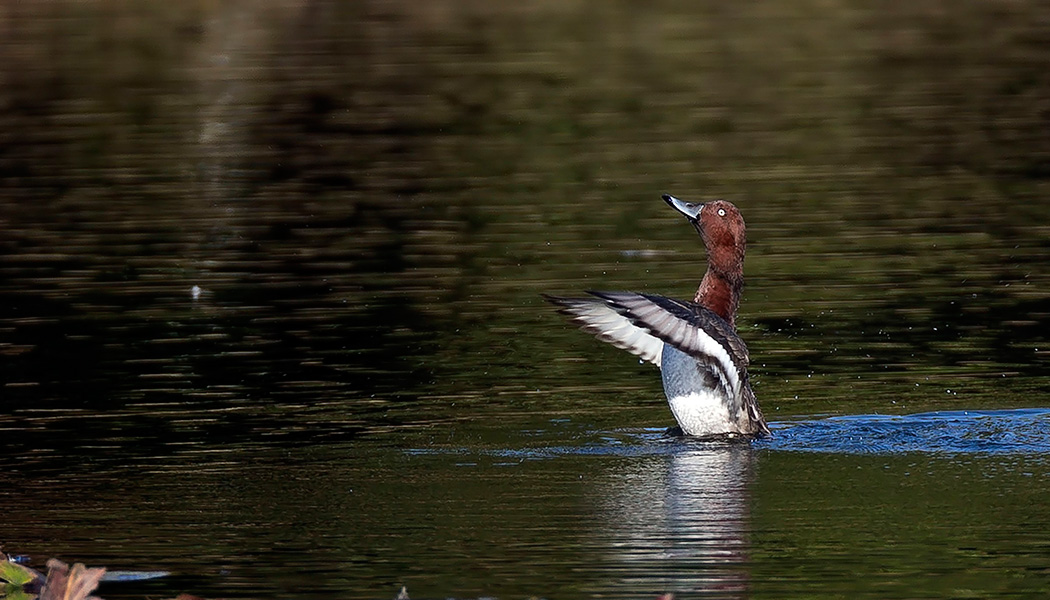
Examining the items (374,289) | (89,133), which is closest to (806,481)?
(374,289)

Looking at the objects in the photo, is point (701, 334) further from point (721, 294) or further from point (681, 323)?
point (721, 294)

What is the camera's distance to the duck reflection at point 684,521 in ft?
26.0

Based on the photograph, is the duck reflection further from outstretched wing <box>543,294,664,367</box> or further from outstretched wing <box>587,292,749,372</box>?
outstretched wing <box>543,294,664,367</box>

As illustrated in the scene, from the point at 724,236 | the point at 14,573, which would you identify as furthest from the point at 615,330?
the point at 14,573

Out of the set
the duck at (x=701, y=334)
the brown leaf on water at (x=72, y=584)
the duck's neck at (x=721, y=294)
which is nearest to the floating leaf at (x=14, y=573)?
the brown leaf on water at (x=72, y=584)

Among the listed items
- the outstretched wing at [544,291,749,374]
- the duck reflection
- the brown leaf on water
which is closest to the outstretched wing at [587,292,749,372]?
the outstretched wing at [544,291,749,374]

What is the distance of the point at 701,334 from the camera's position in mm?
10445

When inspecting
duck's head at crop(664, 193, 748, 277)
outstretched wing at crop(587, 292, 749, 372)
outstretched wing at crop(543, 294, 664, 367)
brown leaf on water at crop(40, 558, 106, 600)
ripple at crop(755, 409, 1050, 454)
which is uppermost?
duck's head at crop(664, 193, 748, 277)

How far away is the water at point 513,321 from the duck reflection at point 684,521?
26 millimetres

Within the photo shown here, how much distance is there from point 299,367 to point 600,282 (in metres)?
3.38

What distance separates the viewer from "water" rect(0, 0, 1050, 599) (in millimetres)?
8672

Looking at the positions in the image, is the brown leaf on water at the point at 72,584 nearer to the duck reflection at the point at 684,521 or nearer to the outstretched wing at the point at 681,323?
the duck reflection at the point at 684,521

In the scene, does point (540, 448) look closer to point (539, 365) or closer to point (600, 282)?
point (539, 365)

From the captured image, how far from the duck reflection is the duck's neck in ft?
2.83
